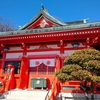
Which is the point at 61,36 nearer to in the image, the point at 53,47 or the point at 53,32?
the point at 53,32

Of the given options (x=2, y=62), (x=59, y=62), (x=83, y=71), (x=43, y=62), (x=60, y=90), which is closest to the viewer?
(x=83, y=71)

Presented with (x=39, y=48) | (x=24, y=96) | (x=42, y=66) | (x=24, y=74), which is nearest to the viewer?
(x=24, y=96)

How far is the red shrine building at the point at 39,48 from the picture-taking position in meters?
8.71

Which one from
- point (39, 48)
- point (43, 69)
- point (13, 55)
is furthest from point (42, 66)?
A: point (13, 55)

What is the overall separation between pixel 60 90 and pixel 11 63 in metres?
4.51

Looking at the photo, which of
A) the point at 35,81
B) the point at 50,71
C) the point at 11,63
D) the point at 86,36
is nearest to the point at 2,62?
the point at 11,63

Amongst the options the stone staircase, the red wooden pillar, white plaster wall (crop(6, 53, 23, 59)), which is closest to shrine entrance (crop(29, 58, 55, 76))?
the red wooden pillar

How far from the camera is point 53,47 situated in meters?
9.91

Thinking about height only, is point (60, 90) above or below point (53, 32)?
below

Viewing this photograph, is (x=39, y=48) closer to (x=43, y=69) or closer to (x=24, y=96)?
(x=43, y=69)

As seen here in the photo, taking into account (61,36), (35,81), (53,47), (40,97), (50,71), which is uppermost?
(61,36)

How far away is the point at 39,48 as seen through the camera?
1018 cm

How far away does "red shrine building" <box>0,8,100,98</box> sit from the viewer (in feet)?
28.6

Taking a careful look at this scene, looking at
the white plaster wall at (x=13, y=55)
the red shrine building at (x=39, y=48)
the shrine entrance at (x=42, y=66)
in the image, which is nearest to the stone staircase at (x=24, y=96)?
the red shrine building at (x=39, y=48)
